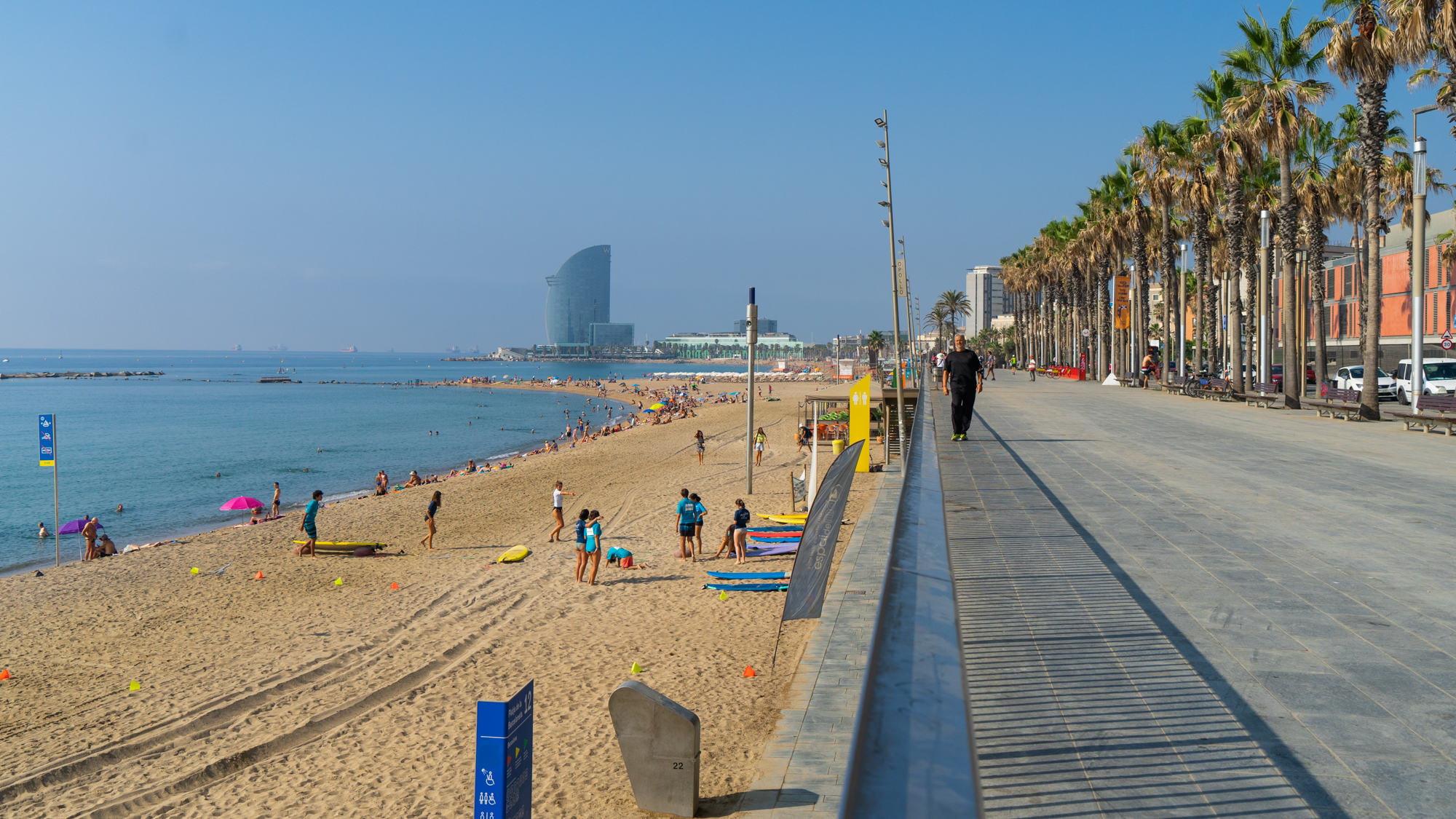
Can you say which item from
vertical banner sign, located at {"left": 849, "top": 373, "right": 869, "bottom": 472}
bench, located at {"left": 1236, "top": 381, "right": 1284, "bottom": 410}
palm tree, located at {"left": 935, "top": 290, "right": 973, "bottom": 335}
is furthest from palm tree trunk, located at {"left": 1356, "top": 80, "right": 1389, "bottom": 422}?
palm tree, located at {"left": 935, "top": 290, "right": 973, "bottom": 335}

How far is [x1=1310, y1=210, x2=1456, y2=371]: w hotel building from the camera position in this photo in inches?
1718

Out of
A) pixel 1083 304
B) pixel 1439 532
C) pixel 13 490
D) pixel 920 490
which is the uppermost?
pixel 1083 304

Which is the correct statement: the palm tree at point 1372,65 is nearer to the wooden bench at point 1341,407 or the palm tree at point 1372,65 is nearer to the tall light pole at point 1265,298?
the wooden bench at point 1341,407

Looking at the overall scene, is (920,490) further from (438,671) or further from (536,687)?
(438,671)

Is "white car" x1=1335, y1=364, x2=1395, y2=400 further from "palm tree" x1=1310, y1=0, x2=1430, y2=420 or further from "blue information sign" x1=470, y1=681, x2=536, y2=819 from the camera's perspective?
"blue information sign" x1=470, y1=681, x2=536, y2=819

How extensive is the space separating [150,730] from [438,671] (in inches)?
116

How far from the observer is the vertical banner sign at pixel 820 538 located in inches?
218

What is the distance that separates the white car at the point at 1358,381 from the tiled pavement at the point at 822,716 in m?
28.8

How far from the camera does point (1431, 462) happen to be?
40.8ft

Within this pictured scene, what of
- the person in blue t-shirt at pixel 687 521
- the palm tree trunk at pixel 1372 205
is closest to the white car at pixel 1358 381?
the palm tree trunk at pixel 1372 205

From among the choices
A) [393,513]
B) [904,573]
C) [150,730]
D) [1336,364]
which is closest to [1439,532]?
[904,573]

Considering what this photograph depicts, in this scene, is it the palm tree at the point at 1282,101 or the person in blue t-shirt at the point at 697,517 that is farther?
the palm tree at the point at 1282,101

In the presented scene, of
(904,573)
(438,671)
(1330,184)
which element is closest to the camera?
(904,573)

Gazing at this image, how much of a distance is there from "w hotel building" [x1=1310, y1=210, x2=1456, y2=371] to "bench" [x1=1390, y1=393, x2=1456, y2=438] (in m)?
19.7
